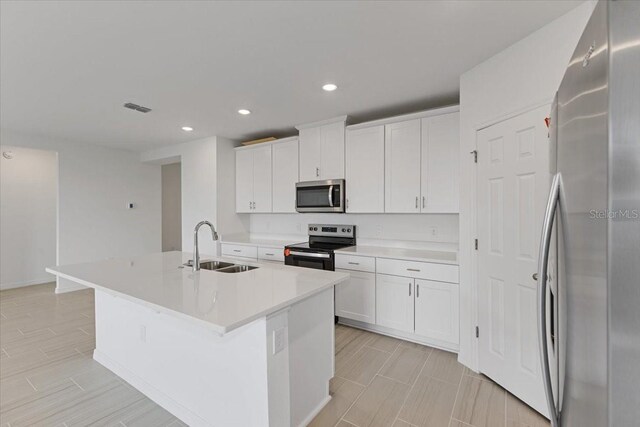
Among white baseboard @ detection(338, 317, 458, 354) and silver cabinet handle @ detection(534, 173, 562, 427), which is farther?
white baseboard @ detection(338, 317, 458, 354)

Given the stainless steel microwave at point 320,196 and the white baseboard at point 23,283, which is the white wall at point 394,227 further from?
the white baseboard at point 23,283

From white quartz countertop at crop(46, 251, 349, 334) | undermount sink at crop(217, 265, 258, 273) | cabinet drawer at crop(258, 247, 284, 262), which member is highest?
white quartz countertop at crop(46, 251, 349, 334)

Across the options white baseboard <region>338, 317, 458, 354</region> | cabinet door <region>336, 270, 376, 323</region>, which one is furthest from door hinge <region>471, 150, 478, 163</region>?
white baseboard <region>338, 317, 458, 354</region>

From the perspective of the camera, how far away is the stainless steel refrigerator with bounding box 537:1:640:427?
466 millimetres

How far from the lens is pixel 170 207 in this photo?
271 inches

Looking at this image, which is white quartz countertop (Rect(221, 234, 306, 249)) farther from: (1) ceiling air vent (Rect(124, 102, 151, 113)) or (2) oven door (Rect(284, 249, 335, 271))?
(1) ceiling air vent (Rect(124, 102, 151, 113))

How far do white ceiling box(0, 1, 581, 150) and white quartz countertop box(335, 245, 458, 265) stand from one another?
5.36 ft

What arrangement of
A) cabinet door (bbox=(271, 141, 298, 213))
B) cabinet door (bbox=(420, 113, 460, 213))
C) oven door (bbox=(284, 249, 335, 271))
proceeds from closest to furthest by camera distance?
1. cabinet door (bbox=(420, 113, 460, 213))
2. oven door (bbox=(284, 249, 335, 271))
3. cabinet door (bbox=(271, 141, 298, 213))

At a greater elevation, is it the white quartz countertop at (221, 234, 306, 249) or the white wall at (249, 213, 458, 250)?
the white wall at (249, 213, 458, 250)

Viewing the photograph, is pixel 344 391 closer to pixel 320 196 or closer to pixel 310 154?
pixel 320 196

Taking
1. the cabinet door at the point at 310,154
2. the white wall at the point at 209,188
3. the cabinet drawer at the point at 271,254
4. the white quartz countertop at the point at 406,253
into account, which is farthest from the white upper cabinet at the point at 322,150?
the white wall at the point at 209,188

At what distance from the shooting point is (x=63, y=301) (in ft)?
14.2

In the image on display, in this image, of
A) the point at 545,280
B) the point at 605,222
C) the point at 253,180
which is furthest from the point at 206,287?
the point at 253,180

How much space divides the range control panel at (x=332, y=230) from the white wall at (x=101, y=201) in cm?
382
